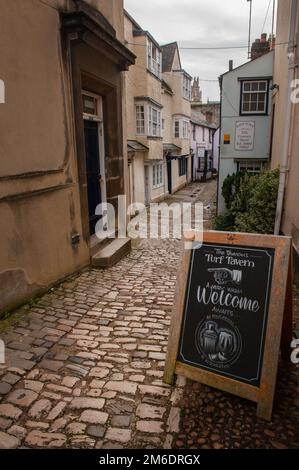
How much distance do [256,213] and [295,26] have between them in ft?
13.7

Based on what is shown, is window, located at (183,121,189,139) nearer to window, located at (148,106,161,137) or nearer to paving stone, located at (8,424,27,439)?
window, located at (148,106,161,137)

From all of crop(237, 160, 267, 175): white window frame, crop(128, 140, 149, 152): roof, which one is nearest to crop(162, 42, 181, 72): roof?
crop(128, 140, 149, 152): roof

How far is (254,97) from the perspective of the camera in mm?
13102

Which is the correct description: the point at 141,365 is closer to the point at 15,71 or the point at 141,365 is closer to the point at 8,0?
the point at 15,71

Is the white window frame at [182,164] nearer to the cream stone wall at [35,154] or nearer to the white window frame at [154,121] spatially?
the white window frame at [154,121]

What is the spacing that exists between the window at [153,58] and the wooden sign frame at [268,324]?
16.0 metres

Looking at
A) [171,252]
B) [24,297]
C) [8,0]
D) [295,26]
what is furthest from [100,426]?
[295,26]

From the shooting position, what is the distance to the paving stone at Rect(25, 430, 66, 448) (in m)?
2.35

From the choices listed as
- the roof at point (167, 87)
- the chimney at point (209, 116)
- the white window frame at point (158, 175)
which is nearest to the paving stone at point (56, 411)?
the white window frame at point (158, 175)


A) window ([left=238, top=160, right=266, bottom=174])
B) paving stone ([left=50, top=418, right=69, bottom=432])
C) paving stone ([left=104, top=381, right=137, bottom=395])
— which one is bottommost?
paving stone ([left=104, top=381, right=137, bottom=395])

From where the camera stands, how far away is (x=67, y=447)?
2338mm

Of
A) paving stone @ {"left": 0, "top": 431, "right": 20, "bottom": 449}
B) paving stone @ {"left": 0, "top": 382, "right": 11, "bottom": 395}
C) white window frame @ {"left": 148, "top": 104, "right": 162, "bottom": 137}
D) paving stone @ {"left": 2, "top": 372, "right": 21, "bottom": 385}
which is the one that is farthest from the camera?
white window frame @ {"left": 148, "top": 104, "right": 162, "bottom": 137}

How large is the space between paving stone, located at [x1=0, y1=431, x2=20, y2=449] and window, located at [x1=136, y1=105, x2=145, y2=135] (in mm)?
15670

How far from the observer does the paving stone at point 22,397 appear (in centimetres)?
273
